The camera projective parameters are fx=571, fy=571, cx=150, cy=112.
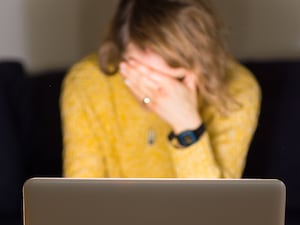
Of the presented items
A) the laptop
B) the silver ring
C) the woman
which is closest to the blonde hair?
the woman

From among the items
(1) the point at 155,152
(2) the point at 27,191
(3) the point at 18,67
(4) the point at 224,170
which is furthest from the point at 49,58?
(2) the point at 27,191

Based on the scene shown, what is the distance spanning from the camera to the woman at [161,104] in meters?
1.46

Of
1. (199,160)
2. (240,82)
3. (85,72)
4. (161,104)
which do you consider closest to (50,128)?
(85,72)

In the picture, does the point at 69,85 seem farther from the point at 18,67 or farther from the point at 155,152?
the point at 155,152

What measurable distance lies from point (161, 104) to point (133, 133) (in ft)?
0.35

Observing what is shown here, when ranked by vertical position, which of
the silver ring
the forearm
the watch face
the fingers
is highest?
the fingers

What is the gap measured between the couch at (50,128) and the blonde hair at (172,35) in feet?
0.36

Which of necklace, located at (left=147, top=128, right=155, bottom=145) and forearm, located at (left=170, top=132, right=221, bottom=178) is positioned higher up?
necklace, located at (left=147, top=128, right=155, bottom=145)

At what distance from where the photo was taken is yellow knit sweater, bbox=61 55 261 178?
1.49 m

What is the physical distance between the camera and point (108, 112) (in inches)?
58.8

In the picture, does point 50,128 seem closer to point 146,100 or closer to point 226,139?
point 146,100

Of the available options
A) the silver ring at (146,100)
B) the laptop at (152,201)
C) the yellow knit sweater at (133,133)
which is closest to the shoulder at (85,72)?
the yellow knit sweater at (133,133)

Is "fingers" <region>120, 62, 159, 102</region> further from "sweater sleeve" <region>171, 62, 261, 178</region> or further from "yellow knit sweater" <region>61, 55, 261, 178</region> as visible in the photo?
"sweater sleeve" <region>171, 62, 261, 178</region>

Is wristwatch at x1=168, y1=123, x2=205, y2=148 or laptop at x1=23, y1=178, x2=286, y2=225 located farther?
wristwatch at x1=168, y1=123, x2=205, y2=148
